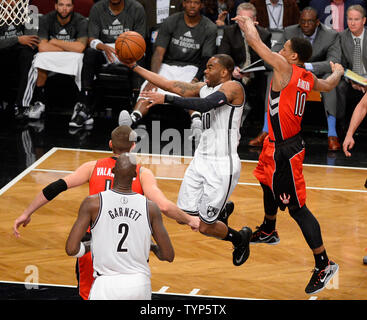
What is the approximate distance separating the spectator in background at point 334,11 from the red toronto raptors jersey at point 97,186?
21.8ft

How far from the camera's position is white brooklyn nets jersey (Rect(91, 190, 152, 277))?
4.12 meters

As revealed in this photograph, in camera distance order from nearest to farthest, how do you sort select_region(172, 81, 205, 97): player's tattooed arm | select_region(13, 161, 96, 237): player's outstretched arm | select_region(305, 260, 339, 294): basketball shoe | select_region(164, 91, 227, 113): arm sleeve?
select_region(13, 161, 96, 237): player's outstretched arm, select_region(164, 91, 227, 113): arm sleeve, select_region(305, 260, 339, 294): basketball shoe, select_region(172, 81, 205, 97): player's tattooed arm

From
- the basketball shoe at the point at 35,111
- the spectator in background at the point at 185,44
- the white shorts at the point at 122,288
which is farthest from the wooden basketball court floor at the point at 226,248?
the basketball shoe at the point at 35,111

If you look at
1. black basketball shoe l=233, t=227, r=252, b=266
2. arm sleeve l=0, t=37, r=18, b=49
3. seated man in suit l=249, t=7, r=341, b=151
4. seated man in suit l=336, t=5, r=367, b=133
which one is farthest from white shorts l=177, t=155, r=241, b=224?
arm sleeve l=0, t=37, r=18, b=49

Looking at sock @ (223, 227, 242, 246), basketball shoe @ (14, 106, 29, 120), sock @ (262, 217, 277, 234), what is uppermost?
sock @ (223, 227, 242, 246)

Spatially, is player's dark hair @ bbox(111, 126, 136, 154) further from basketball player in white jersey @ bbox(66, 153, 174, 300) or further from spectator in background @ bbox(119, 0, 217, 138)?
spectator in background @ bbox(119, 0, 217, 138)

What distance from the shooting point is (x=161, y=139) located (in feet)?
33.4

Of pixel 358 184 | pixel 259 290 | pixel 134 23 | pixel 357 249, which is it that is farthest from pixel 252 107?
pixel 259 290

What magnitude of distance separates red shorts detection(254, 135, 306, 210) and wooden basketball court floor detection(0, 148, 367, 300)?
2.27ft

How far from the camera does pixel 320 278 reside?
5758 millimetres

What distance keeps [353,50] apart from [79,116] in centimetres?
387

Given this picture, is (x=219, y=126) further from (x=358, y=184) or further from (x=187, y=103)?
(x=358, y=184)
